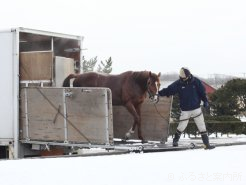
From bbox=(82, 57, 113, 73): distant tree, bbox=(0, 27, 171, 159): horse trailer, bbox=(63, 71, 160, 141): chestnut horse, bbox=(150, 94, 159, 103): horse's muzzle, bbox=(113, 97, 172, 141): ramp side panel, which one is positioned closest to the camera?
bbox=(150, 94, 159, 103): horse's muzzle

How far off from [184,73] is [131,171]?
168 inches

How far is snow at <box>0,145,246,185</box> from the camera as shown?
21.9ft

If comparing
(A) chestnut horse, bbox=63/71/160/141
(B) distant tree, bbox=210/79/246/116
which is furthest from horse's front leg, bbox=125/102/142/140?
(B) distant tree, bbox=210/79/246/116

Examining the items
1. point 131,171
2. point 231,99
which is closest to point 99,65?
point 231,99

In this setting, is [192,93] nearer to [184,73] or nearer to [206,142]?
[184,73]

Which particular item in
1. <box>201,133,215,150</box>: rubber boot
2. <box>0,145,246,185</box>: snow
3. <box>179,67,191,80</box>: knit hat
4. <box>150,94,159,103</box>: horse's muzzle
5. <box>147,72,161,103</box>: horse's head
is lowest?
<box>0,145,246,185</box>: snow

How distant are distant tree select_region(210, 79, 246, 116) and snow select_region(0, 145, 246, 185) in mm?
26121

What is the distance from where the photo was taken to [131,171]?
288 inches

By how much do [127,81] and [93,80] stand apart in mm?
1089

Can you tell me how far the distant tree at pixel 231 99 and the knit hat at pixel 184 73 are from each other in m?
24.0

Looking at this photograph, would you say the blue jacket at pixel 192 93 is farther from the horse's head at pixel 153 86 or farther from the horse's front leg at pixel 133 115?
the horse's front leg at pixel 133 115

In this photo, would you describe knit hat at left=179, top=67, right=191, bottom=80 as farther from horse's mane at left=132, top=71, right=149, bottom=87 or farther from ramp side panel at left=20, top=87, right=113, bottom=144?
ramp side panel at left=20, top=87, right=113, bottom=144

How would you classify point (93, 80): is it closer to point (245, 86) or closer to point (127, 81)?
point (127, 81)

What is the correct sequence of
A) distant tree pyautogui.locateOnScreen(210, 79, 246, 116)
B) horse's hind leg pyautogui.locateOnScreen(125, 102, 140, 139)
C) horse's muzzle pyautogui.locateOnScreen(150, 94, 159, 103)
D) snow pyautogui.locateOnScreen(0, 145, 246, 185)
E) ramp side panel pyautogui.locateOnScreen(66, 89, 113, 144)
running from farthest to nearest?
distant tree pyautogui.locateOnScreen(210, 79, 246, 116)
horse's hind leg pyautogui.locateOnScreen(125, 102, 140, 139)
horse's muzzle pyautogui.locateOnScreen(150, 94, 159, 103)
ramp side panel pyautogui.locateOnScreen(66, 89, 113, 144)
snow pyautogui.locateOnScreen(0, 145, 246, 185)
